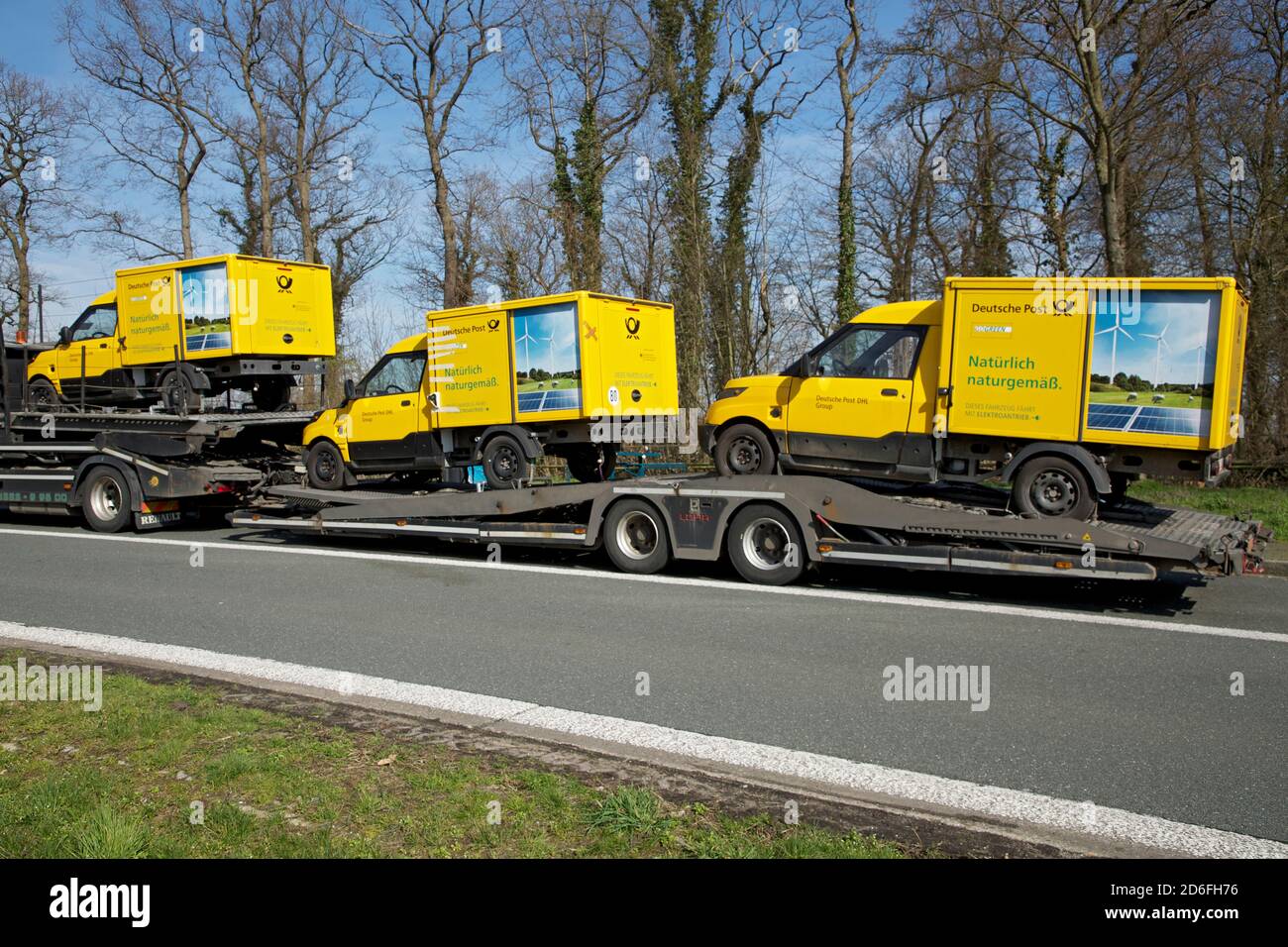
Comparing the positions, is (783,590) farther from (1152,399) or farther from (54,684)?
(54,684)

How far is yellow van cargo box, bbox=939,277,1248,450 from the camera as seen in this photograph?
8945 millimetres

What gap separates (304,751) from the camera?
5.21 meters

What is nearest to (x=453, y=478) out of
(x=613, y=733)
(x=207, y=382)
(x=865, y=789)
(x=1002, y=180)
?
(x=207, y=382)

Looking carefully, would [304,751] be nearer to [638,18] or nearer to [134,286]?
[134,286]

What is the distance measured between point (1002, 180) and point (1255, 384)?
29.0 feet

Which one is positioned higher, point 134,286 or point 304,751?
point 134,286

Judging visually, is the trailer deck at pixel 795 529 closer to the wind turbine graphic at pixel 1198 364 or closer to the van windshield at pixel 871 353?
the wind turbine graphic at pixel 1198 364

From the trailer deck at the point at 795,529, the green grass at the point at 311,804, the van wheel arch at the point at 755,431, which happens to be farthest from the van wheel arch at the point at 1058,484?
the green grass at the point at 311,804

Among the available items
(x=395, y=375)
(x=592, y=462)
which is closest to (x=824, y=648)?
(x=592, y=462)

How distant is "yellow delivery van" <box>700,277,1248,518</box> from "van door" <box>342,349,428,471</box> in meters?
5.18

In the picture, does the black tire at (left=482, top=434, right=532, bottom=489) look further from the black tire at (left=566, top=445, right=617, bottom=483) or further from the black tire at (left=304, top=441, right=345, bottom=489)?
the black tire at (left=304, top=441, right=345, bottom=489)

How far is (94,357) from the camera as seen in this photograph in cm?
1698
